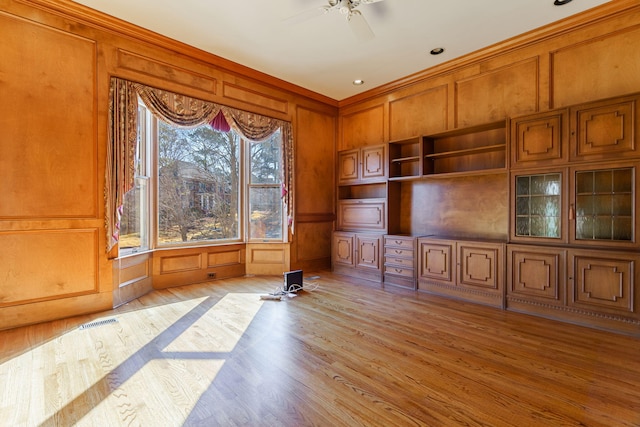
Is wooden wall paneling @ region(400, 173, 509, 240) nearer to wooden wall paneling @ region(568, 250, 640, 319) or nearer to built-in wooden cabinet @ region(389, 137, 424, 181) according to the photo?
built-in wooden cabinet @ region(389, 137, 424, 181)

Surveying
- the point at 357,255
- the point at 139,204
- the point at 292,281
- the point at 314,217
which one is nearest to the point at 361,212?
the point at 357,255

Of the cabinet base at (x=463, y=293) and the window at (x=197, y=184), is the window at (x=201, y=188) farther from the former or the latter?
the cabinet base at (x=463, y=293)

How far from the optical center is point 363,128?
5.64 m

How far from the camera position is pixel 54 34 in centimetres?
314

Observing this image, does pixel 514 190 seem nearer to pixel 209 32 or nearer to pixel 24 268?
pixel 209 32

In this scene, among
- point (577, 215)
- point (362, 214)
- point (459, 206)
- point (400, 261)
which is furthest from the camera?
point (362, 214)

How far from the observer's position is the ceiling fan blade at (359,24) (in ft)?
9.53

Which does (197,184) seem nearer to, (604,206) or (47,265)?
(47,265)

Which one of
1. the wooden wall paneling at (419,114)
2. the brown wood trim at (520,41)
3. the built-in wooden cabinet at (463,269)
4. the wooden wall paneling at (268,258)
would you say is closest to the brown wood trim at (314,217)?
the wooden wall paneling at (268,258)

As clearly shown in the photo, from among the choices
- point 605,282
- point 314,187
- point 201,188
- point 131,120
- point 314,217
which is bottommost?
point 605,282

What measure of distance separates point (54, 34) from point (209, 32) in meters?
1.54

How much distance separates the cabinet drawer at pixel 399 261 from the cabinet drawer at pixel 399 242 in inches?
7.1

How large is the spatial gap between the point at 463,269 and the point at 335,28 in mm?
3336

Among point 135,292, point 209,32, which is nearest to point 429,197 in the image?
point 209,32
